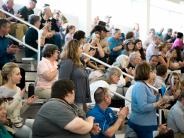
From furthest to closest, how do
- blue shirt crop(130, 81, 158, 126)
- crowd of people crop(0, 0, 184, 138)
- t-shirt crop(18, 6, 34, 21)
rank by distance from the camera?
t-shirt crop(18, 6, 34, 21)
blue shirt crop(130, 81, 158, 126)
crowd of people crop(0, 0, 184, 138)

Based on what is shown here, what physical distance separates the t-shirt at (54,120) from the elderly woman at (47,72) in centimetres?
208

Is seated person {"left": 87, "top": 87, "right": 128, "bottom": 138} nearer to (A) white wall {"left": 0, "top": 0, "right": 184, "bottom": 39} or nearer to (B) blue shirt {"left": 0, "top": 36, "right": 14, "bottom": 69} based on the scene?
(B) blue shirt {"left": 0, "top": 36, "right": 14, "bottom": 69}

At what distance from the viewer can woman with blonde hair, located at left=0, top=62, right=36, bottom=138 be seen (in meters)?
4.54

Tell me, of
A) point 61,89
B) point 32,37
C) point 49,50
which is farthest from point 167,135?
point 32,37

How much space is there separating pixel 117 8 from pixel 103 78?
9.46 metres

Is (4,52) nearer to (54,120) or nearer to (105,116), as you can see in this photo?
(105,116)

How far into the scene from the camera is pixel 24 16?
877 cm

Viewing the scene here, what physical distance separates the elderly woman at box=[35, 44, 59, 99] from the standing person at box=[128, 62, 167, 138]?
1172 mm

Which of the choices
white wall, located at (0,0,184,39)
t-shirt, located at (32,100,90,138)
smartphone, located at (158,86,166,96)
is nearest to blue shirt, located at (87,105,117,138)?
t-shirt, located at (32,100,90,138)

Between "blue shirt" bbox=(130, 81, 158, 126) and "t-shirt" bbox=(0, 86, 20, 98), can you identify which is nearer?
"t-shirt" bbox=(0, 86, 20, 98)

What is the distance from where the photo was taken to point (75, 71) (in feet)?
16.1

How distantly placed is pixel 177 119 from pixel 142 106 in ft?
2.75

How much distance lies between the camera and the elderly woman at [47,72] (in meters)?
5.65

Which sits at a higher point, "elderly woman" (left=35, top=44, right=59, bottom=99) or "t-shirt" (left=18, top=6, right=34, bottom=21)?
"t-shirt" (left=18, top=6, right=34, bottom=21)
